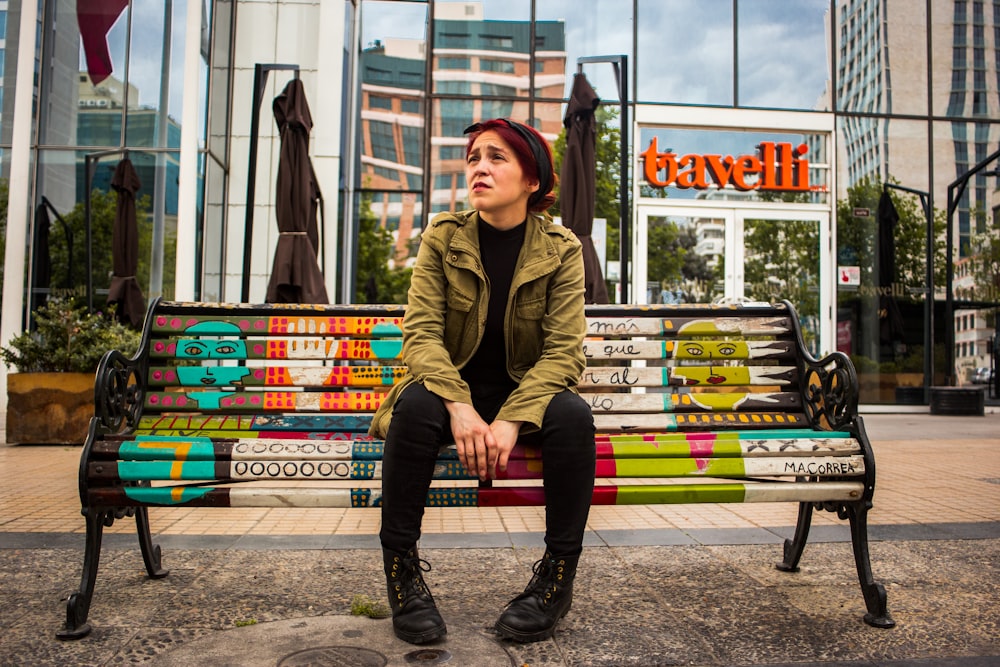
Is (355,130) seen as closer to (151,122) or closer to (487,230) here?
(151,122)

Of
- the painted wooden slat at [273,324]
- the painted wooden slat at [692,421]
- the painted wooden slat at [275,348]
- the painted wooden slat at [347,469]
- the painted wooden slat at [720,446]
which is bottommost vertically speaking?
the painted wooden slat at [347,469]

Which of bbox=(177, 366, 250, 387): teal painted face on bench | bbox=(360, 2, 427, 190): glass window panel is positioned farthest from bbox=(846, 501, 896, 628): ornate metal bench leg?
bbox=(360, 2, 427, 190): glass window panel

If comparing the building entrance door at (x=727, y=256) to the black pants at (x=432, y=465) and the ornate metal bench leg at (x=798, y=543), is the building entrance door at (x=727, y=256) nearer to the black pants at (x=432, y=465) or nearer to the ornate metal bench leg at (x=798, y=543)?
the ornate metal bench leg at (x=798, y=543)

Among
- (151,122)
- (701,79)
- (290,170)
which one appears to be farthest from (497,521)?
(701,79)

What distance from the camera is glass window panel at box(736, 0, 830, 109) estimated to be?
1473 centimetres

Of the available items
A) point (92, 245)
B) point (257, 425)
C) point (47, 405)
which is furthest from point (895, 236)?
point (257, 425)

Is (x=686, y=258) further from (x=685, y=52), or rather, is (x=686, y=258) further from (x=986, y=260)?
(x=986, y=260)

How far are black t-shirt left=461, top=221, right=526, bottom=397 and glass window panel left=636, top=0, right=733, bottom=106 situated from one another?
12449 mm

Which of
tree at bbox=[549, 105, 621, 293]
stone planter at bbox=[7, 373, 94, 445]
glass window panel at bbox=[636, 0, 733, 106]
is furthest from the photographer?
glass window panel at bbox=[636, 0, 733, 106]

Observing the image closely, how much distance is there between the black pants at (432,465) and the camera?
250 cm

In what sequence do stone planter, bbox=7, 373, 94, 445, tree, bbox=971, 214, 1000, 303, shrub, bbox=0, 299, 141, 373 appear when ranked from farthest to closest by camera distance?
tree, bbox=971, 214, 1000, 303 < shrub, bbox=0, 299, 141, 373 < stone planter, bbox=7, 373, 94, 445

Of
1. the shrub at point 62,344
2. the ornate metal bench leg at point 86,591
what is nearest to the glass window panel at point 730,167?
the shrub at point 62,344

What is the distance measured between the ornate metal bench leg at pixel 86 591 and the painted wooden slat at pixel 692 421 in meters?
1.80

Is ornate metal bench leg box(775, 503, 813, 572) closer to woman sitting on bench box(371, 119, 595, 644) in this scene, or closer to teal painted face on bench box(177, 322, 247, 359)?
woman sitting on bench box(371, 119, 595, 644)
